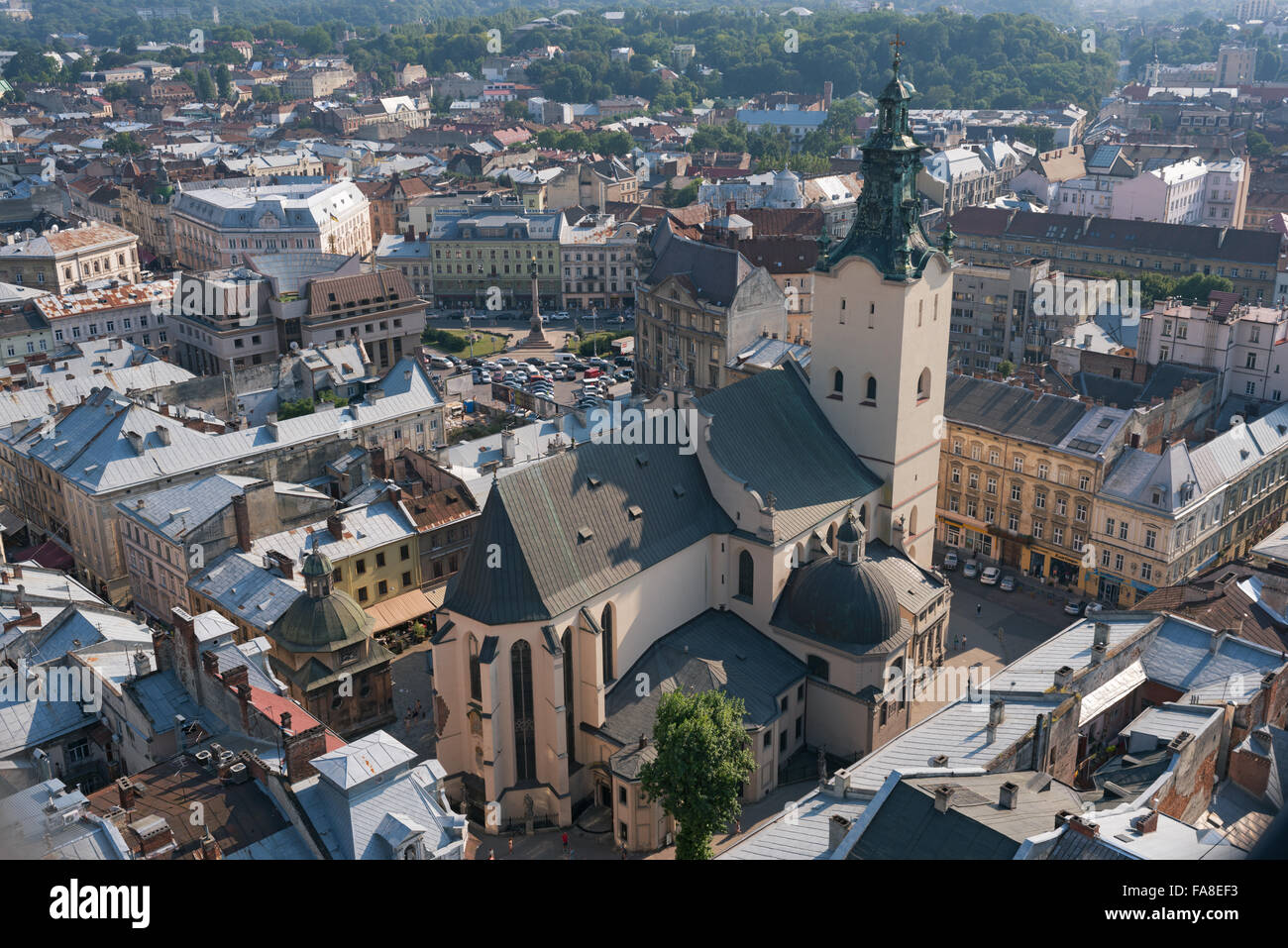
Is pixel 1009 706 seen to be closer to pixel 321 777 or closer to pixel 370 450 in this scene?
pixel 321 777

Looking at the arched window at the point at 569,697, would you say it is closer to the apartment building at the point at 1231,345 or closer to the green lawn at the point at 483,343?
the apartment building at the point at 1231,345

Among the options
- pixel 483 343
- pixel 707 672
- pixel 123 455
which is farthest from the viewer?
pixel 483 343

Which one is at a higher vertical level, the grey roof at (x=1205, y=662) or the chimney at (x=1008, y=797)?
the chimney at (x=1008, y=797)

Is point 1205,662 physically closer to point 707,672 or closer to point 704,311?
point 707,672

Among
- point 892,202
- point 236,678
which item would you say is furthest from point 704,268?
point 236,678

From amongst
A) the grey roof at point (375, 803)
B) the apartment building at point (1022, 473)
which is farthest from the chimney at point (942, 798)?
the apartment building at point (1022, 473)
